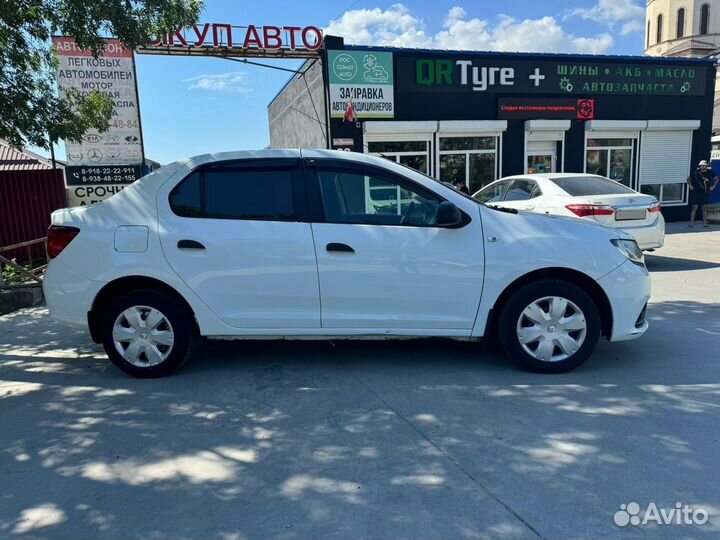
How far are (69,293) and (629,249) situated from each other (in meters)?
4.58

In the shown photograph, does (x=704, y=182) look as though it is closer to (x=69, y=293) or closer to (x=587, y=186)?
(x=587, y=186)

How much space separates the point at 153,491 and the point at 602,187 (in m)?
8.24

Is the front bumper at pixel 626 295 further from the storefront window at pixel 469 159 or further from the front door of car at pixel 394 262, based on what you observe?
the storefront window at pixel 469 159

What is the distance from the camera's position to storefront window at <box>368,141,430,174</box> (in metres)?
14.9

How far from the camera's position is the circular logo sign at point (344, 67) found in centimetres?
1387

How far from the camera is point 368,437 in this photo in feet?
11.0

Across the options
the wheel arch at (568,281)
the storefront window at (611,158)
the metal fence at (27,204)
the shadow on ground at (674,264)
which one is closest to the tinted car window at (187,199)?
the wheel arch at (568,281)

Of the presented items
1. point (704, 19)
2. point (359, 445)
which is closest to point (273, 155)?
point (359, 445)

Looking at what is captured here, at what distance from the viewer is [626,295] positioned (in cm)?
424

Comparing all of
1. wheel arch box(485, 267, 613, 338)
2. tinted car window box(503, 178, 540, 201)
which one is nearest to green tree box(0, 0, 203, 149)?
wheel arch box(485, 267, 613, 338)

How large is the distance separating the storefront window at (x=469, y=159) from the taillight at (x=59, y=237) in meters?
12.1

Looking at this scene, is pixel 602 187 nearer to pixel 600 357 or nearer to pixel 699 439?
pixel 600 357

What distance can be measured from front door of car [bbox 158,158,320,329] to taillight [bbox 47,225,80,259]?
0.75m

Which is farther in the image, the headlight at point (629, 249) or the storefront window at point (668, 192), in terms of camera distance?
the storefront window at point (668, 192)
